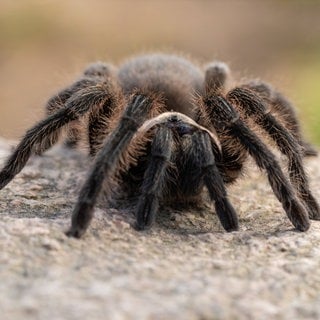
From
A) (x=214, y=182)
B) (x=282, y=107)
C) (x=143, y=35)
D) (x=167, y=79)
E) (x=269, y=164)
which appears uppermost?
(x=143, y=35)

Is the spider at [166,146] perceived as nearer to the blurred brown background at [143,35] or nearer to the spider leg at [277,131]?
the spider leg at [277,131]

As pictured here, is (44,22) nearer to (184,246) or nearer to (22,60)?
(22,60)

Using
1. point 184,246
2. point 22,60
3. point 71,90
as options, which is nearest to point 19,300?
point 184,246

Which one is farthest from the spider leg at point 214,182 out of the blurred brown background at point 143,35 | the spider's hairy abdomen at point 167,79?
the blurred brown background at point 143,35

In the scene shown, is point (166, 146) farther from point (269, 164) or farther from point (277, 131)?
point (277, 131)

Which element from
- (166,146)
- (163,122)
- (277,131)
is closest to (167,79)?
(163,122)

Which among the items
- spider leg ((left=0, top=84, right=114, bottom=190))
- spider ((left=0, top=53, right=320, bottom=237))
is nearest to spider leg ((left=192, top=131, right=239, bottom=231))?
spider ((left=0, top=53, right=320, bottom=237))
